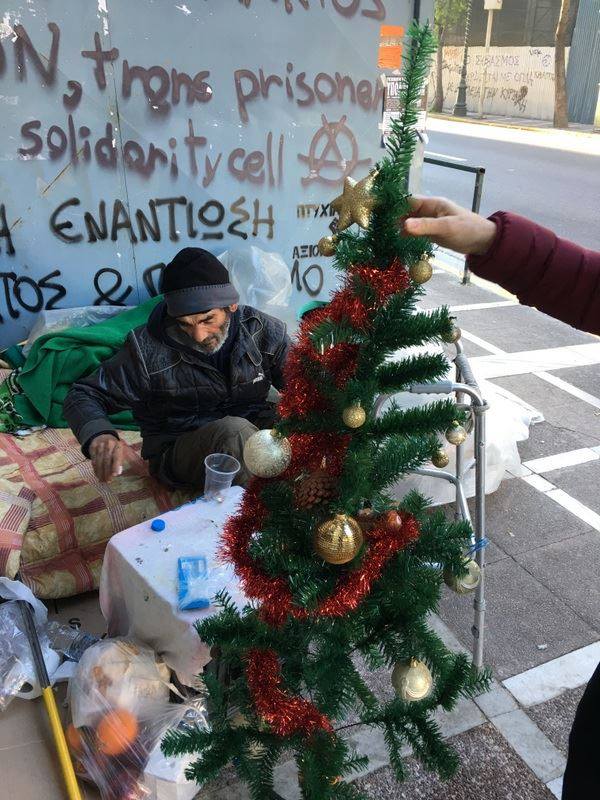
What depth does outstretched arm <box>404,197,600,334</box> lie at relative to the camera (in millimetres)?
1303

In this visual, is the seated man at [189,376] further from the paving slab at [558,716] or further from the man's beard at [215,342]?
the paving slab at [558,716]

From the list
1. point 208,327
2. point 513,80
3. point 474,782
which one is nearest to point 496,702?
point 474,782

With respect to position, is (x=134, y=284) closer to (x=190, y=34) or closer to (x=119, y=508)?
(x=190, y=34)

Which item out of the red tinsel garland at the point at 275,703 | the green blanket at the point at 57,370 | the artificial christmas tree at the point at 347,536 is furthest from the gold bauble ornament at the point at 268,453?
the green blanket at the point at 57,370

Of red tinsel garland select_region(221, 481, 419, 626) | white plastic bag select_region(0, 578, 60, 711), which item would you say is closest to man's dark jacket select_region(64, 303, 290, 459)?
white plastic bag select_region(0, 578, 60, 711)

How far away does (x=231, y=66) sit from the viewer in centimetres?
413

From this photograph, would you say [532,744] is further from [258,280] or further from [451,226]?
[258,280]

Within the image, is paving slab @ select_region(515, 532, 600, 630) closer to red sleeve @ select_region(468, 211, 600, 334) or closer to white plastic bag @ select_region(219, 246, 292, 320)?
red sleeve @ select_region(468, 211, 600, 334)

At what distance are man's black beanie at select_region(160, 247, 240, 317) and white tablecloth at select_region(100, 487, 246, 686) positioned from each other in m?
0.81

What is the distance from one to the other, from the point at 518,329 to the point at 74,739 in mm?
4944

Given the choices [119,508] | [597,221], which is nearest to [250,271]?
[119,508]

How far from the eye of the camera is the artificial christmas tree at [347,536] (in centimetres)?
118

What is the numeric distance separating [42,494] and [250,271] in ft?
6.64

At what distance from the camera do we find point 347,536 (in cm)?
122
